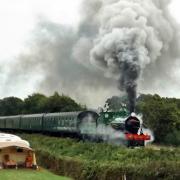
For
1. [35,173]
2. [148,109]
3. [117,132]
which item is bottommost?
[35,173]

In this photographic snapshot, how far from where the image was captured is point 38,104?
10062 cm

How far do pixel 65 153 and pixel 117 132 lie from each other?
156 inches

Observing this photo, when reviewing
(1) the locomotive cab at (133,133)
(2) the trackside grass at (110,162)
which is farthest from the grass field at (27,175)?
(1) the locomotive cab at (133,133)

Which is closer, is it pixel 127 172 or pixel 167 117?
pixel 127 172

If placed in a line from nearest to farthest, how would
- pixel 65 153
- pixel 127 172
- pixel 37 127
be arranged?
pixel 127 172 < pixel 65 153 < pixel 37 127

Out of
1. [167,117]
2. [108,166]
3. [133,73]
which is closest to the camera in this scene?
[108,166]

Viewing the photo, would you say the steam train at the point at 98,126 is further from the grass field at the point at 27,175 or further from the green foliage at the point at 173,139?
the green foliage at the point at 173,139

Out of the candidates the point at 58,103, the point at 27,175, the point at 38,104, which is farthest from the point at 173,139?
the point at 38,104

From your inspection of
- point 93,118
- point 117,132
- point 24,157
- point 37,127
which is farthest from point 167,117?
point 24,157

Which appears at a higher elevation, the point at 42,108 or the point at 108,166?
the point at 42,108

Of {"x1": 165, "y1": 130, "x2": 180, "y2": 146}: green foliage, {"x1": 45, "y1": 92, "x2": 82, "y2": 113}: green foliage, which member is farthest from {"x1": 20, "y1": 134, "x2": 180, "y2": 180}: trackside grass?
{"x1": 45, "y1": 92, "x2": 82, "y2": 113}: green foliage

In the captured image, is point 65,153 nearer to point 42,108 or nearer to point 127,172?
point 127,172

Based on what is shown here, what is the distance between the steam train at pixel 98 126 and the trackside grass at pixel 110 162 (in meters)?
2.35

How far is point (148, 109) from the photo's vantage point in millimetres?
57344
